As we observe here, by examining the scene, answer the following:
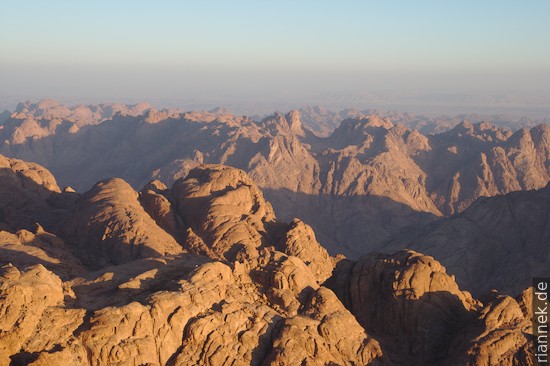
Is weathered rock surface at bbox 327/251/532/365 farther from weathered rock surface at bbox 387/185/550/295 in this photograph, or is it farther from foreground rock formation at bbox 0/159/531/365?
weathered rock surface at bbox 387/185/550/295

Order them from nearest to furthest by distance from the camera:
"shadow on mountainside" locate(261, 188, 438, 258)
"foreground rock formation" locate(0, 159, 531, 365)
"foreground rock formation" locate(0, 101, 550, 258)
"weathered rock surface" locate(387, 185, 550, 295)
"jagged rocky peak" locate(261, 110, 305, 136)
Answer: "foreground rock formation" locate(0, 159, 531, 365)
"weathered rock surface" locate(387, 185, 550, 295)
"shadow on mountainside" locate(261, 188, 438, 258)
"foreground rock formation" locate(0, 101, 550, 258)
"jagged rocky peak" locate(261, 110, 305, 136)

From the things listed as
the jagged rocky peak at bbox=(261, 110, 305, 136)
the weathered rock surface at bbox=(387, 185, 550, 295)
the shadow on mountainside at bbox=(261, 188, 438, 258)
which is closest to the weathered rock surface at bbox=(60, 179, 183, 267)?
the weathered rock surface at bbox=(387, 185, 550, 295)

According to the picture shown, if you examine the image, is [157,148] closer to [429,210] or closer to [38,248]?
[429,210]

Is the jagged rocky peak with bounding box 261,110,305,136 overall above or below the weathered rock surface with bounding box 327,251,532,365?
below

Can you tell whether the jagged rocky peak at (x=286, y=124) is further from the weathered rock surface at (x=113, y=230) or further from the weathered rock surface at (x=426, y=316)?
the weathered rock surface at (x=426, y=316)

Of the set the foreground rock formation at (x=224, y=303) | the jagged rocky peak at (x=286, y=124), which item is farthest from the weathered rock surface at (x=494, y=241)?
the jagged rocky peak at (x=286, y=124)

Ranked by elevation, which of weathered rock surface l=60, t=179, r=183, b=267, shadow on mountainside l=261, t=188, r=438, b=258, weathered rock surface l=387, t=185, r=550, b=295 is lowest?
shadow on mountainside l=261, t=188, r=438, b=258

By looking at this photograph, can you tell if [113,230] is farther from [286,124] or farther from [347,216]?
[286,124]
